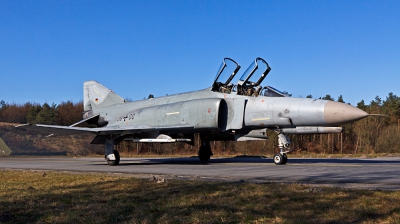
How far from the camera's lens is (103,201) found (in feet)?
20.8

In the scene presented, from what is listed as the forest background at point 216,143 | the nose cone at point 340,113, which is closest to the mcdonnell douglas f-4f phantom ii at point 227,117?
the nose cone at point 340,113

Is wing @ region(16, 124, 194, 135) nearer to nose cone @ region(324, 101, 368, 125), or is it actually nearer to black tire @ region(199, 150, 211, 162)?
black tire @ region(199, 150, 211, 162)

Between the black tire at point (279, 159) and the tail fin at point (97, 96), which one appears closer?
the black tire at point (279, 159)

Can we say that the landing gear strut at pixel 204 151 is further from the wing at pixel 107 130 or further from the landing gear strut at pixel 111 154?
the landing gear strut at pixel 111 154

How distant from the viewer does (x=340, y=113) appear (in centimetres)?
1272

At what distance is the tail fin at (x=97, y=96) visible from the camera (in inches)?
846

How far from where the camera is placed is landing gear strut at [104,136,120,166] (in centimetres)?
1678

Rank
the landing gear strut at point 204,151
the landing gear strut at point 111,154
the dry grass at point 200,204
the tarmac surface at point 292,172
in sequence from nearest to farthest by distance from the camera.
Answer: the dry grass at point 200,204, the tarmac surface at point 292,172, the landing gear strut at point 111,154, the landing gear strut at point 204,151

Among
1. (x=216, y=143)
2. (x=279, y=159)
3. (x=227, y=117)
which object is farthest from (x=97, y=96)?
(x=216, y=143)

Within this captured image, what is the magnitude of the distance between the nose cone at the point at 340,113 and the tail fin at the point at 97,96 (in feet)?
38.0

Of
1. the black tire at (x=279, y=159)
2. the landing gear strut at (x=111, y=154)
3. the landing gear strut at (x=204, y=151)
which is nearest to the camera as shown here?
the black tire at (x=279, y=159)

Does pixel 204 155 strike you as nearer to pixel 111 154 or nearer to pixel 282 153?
pixel 111 154

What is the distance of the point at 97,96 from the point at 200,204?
673 inches

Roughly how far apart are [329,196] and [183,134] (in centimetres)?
1155
